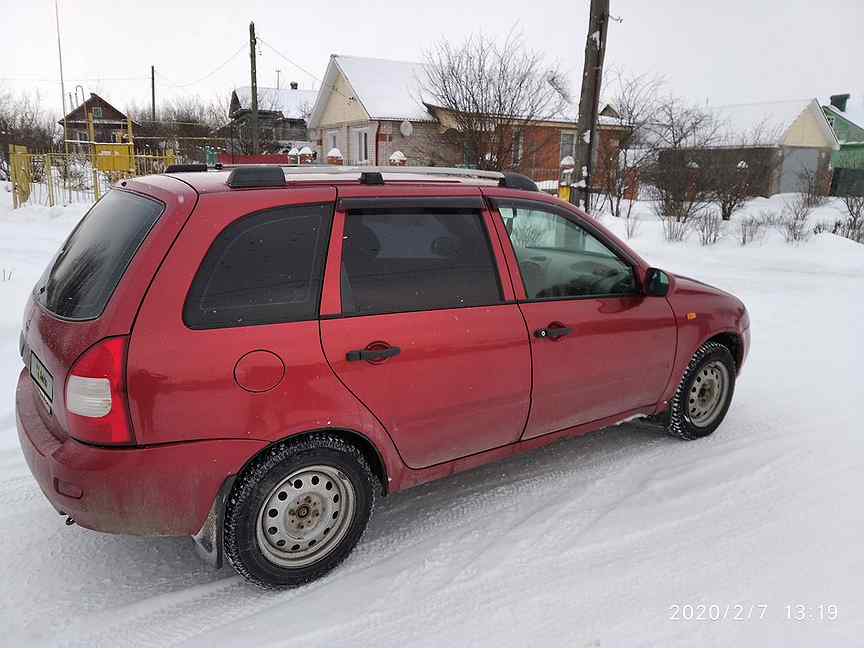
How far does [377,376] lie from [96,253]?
1.32 m

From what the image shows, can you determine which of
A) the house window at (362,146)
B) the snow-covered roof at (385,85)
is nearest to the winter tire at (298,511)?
the snow-covered roof at (385,85)

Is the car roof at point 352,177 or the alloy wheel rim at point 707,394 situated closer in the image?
the car roof at point 352,177

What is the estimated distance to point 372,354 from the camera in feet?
9.31

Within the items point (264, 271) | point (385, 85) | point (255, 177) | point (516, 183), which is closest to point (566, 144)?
point (385, 85)

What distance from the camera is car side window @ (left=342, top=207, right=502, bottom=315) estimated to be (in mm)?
2904

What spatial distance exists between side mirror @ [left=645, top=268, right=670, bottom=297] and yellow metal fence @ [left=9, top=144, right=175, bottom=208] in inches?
643

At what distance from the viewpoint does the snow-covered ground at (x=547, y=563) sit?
8.55 ft

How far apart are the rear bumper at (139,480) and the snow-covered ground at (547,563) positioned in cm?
47

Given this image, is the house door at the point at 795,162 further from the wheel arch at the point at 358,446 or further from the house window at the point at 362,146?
the wheel arch at the point at 358,446

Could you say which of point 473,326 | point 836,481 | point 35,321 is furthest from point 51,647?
point 836,481

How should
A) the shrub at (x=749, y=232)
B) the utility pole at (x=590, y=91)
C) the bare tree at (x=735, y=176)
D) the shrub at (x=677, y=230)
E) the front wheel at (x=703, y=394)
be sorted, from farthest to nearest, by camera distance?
the bare tree at (x=735, y=176) → the shrub at (x=677, y=230) → the shrub at (x=749, y=232) → the utility pole at (x=590, y=91) → the front wheel at (x=703, y=394)

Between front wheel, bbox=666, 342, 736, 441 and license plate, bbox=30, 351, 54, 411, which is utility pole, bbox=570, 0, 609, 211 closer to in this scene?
front wheel, bbox=666, 342, 736, 441

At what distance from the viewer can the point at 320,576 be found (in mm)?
2961

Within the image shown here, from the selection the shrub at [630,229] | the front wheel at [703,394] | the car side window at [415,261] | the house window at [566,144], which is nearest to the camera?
the car side window at [415,261]
